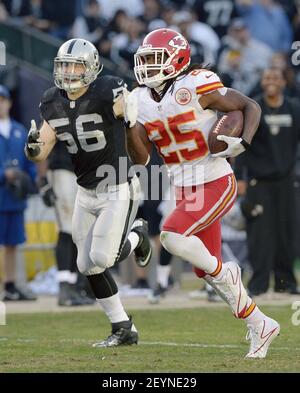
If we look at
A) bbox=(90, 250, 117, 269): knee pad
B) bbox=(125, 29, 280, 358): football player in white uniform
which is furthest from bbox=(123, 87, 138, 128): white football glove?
bbox=(90, 250, 117, 269): knee pad

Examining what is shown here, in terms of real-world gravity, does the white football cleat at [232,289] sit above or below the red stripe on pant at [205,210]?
below

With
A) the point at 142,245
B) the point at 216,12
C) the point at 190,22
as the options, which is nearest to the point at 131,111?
the point at 142,245

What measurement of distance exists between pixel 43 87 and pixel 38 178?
6.74ft

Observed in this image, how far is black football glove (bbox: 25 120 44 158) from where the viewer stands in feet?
21.5

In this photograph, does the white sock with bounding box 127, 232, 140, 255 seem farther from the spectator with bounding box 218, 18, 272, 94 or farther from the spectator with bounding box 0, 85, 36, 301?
the spectator with bounding box 218, 18, 272, 94

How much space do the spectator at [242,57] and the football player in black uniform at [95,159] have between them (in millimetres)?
6179

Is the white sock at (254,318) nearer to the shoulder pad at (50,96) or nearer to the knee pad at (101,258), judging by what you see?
the knee pad at (101,258)

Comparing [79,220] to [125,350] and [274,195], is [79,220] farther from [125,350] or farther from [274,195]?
[274,195]

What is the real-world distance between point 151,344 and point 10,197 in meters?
3.52

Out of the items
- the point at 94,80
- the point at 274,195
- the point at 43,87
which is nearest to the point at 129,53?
the point at 43,87

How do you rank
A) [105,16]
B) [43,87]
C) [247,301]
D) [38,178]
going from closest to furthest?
[247,301] → [38,178] → [43,87] → [105,16]

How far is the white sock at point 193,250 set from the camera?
6184 mm

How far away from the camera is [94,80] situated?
7012 millimetres
